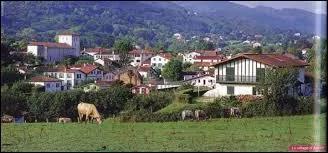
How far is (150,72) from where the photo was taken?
138ft

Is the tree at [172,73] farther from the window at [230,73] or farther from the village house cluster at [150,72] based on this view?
the window at [230,73]

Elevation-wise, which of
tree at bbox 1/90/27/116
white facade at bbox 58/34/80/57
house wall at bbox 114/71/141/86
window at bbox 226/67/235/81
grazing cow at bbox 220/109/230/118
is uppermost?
white facade at bbox 58/34/80/57

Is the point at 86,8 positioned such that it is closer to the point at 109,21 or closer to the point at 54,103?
the point at 109,21

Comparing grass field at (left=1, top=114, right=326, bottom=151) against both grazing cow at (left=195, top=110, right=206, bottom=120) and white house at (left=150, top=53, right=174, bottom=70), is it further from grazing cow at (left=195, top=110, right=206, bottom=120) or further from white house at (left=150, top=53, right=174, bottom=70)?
white house at (left=150, top=53, right=174, bottom=70)

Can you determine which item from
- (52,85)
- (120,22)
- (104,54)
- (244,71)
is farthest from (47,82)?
(120,22)

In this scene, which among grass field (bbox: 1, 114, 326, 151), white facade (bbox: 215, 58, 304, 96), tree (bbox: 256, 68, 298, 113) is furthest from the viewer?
white facade (bbox: 215, 58, 304, 96)

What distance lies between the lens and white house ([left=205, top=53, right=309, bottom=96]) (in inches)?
795

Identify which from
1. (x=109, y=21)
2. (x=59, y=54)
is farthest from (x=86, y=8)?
(x=59, y=54)

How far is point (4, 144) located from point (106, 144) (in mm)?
1443

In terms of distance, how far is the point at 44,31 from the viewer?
79.4 metres

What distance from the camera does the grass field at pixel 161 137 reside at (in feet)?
26.2

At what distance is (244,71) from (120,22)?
68.7 metres

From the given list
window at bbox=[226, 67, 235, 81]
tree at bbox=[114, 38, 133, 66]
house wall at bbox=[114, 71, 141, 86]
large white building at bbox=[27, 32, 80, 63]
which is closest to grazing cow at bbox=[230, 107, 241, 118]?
window at bbox=[226, 67, 235, 81]

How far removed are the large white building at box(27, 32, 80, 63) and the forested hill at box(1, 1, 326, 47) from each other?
8.11 metres
